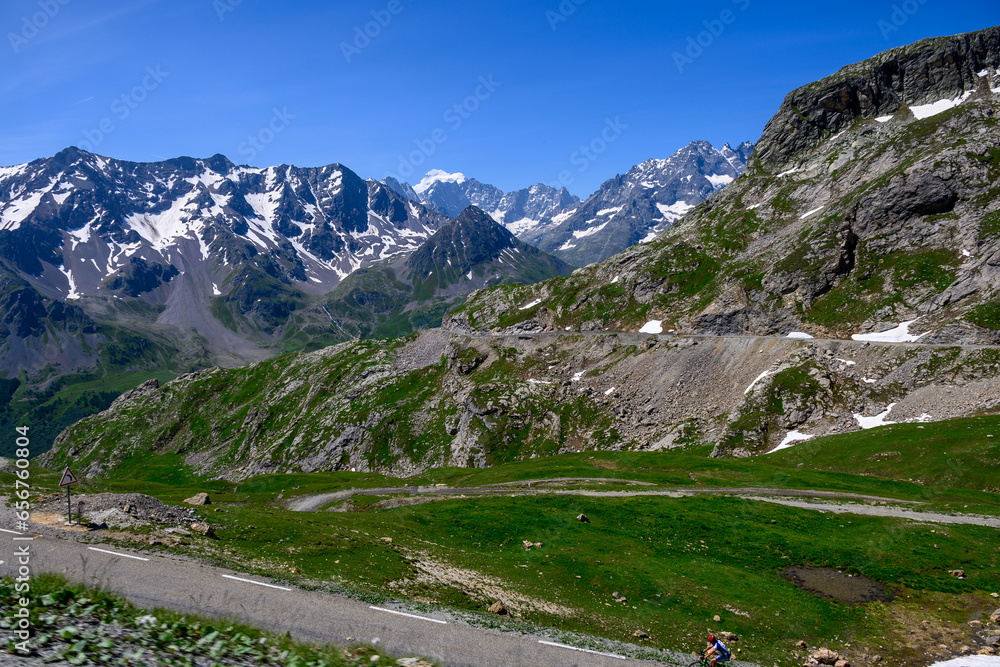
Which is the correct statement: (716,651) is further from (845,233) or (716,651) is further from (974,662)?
(845,233)

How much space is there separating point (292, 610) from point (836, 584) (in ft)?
115

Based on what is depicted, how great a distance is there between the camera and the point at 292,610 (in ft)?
71.7

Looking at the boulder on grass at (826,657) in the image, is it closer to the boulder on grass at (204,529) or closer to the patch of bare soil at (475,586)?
the patch of bare soil at (475,586)

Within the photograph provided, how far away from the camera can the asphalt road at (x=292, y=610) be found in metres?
20.2

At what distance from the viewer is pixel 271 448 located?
150250 millimetres

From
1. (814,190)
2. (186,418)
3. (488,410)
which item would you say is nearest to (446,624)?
(488,410)

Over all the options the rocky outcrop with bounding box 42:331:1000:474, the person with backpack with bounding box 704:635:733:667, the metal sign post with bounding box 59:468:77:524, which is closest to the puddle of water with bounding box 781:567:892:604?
the person with backpack with bounding box 704:635:733:667

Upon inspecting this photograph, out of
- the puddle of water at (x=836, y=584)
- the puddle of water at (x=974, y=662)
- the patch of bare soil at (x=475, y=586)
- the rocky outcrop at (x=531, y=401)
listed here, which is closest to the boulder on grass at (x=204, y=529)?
the patch of bare soil at (x=475, y=586)

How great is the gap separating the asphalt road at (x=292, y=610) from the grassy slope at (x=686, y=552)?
319 centimetres

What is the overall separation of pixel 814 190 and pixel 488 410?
122298mm

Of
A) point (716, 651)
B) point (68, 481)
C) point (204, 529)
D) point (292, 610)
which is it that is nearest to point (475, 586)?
point (292, 610)

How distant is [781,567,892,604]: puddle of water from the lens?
32.3 m

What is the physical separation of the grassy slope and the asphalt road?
319 cm

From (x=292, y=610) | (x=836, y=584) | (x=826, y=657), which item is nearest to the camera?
(x=292, y=610)
